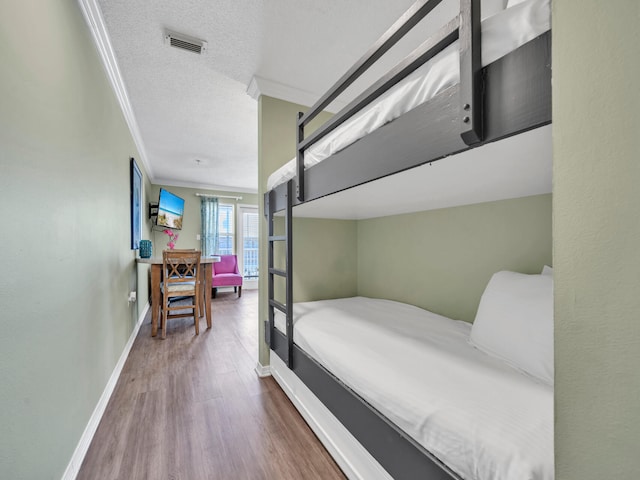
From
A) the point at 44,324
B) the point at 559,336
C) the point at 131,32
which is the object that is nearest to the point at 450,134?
the point at 559,336

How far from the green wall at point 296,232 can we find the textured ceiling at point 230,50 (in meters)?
0.27

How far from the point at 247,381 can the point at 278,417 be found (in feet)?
1.76

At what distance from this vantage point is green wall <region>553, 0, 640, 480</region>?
369 mm

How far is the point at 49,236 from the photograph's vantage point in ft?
3.53

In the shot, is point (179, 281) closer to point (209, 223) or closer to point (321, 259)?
point (321, 259)

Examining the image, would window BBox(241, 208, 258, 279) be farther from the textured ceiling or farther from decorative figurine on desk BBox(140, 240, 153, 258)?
the textured ceiling

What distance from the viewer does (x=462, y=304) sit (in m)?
1.76

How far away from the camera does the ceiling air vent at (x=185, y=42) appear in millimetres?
1769

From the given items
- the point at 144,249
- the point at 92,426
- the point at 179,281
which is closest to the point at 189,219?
the point at 144,249

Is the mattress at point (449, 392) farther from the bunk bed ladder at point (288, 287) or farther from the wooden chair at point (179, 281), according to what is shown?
the wooden chair at point (179, 281)

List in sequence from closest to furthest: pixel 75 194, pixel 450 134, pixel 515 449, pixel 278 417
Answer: pixel 515 449 < pixel 450 134 < pixel 75 194 < pixel 278 417

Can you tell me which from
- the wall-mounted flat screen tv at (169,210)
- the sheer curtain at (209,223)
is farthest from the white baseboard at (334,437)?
the sheer curtain at (209,223)

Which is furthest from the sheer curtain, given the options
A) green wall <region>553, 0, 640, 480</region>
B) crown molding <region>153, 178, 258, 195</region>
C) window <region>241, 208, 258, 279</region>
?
green wall <region>553, 0, 640, 480</region>

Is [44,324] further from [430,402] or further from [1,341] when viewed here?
[430,402]
